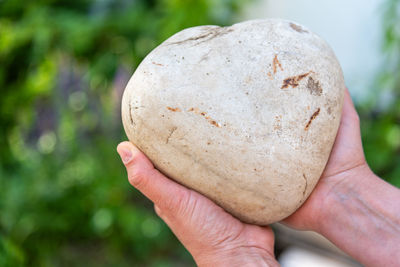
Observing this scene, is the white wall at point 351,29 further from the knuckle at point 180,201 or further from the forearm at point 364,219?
the knuckle at point 180,201

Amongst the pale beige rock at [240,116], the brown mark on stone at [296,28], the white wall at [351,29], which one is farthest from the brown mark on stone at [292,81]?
the white wall at [351,29]

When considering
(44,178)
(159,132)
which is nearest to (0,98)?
(44,178)

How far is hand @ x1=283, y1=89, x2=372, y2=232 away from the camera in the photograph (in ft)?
4.25

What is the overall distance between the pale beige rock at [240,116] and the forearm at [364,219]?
163 mm

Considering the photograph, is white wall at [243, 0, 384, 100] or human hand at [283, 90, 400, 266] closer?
human hand at [283, 90, 400, 266]

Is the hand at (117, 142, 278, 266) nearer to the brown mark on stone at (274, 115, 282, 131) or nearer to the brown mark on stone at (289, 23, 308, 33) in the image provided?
the brown mark on stone at (274, 115, 282, 131)

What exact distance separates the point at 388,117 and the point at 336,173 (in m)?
1.09

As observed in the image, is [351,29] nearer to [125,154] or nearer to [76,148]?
[125,154]

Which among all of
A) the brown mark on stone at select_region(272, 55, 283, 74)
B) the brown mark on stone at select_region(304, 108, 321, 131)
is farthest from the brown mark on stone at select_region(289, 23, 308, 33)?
the brown mark on stone at select_region(304, 108, 321, 131)

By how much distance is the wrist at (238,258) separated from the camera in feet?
3.87

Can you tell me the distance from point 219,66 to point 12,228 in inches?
71.1

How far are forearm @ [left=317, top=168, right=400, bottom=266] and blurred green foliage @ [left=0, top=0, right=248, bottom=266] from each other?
4.50ft

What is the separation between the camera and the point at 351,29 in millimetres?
2443

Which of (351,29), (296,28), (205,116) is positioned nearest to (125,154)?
(205,116)
